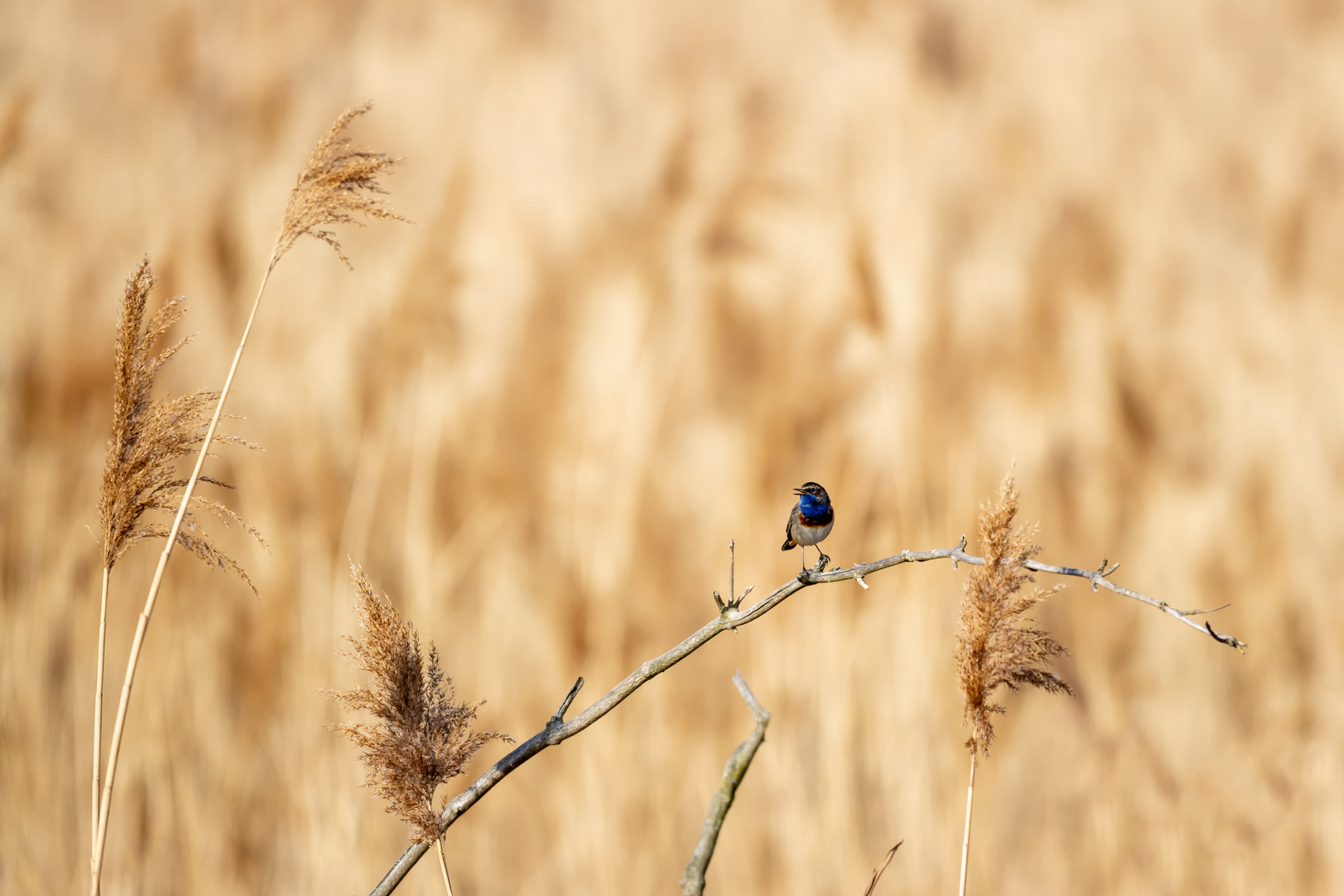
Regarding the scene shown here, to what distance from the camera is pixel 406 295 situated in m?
1.96

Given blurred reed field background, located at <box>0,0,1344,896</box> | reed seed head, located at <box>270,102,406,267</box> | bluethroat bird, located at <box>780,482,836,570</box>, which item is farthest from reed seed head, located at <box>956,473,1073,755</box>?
blurred reed field background, located at <box>0,0,1344,896</box>

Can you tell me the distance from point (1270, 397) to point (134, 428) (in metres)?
2.70

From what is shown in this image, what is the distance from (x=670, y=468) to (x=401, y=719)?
1.90 meters

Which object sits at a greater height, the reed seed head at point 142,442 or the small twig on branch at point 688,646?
the reed seed head at point 142,442

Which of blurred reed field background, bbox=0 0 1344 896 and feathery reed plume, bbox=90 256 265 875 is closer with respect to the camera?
feathery reed plume, bbox=90 256 265 875

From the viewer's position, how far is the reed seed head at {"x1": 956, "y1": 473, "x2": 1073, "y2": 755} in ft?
2.16

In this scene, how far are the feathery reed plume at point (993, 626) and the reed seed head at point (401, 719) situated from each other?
0.35 m

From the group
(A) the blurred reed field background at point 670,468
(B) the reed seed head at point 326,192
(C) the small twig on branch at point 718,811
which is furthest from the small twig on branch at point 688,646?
(A) the blurred reed field background at point 670,468

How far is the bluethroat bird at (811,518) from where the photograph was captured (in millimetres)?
607

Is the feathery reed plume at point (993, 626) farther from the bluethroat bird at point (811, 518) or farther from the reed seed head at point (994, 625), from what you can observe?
the bluethroat bird at point (811, 518)

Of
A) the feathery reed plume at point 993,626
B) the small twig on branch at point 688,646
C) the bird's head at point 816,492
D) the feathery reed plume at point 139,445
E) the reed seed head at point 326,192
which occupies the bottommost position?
the small twig on branch at point 688,646

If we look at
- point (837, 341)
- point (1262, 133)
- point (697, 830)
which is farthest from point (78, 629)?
point (1262, 133)

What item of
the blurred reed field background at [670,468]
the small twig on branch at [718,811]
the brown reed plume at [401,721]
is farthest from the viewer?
the blurred reed field background at [670,468]

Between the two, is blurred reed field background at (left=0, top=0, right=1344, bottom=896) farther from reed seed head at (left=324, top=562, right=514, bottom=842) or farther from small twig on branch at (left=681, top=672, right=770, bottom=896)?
small twig on branch at (left=681, top=672, right=770, bottom=896)
